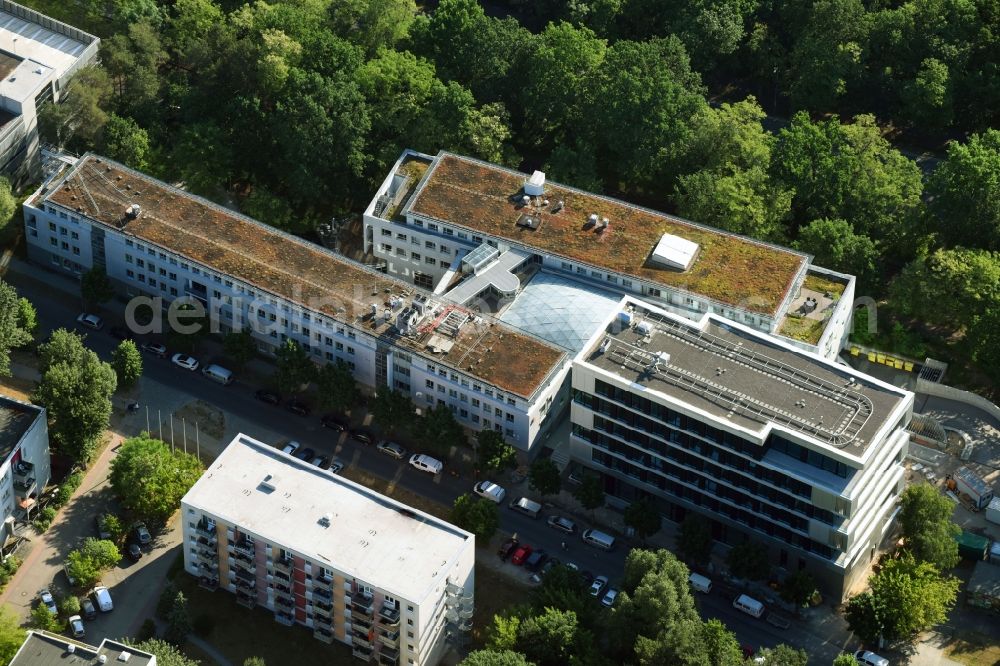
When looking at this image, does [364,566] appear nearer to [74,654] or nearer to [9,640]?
[74,654]

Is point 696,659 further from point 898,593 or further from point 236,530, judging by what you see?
point 236,530

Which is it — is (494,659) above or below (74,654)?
above

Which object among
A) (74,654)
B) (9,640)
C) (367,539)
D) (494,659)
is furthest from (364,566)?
(9,640)

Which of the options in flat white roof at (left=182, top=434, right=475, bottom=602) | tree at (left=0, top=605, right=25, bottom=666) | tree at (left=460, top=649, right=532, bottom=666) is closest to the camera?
tree at (left=460, top=649, right=532, bottom=666)

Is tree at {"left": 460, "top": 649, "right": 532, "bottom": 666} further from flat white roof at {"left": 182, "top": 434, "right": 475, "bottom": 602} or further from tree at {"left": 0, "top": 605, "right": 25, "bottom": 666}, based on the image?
tree at {"left": 0, "top": 605, "right": 25, "bottom": 666}

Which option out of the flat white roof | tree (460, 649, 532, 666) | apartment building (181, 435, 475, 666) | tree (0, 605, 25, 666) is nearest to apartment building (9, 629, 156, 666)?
tree (0, 605, 25, 666)

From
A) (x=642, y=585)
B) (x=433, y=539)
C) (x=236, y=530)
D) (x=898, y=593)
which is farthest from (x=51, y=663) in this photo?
(x=898, y=593)
